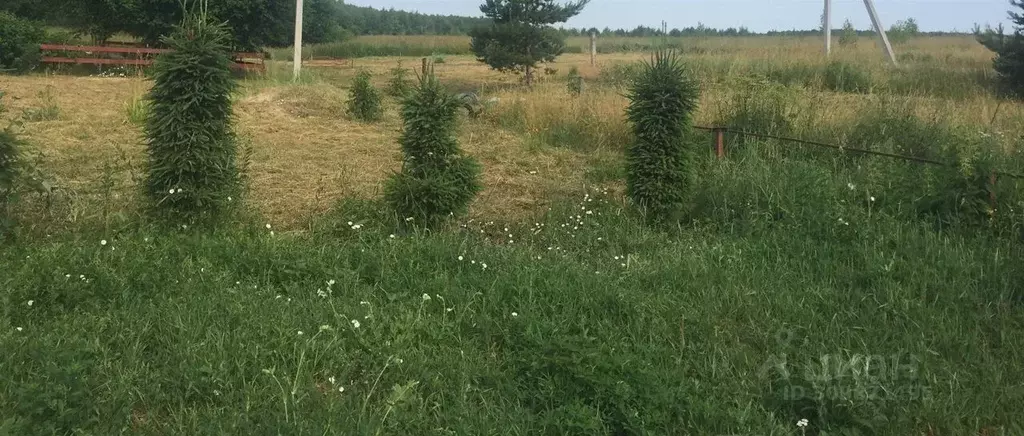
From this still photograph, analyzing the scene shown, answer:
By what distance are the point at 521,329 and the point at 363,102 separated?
31.6 ft

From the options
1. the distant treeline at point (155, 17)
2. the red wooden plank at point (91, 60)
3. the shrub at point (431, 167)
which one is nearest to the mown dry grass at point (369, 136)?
the shrub at point (431, 167)

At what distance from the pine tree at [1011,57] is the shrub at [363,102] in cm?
1207

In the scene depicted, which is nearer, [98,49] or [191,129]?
[191,129]

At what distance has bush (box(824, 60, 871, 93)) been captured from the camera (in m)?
15.5

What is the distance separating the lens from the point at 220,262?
5324 millimetres

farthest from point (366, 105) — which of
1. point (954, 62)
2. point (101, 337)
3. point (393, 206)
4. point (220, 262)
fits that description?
point (954, 62)

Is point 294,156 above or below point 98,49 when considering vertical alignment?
below

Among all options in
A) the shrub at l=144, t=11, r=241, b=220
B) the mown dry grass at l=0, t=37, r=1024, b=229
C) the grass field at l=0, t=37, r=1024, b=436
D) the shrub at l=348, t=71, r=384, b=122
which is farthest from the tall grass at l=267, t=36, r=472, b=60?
the grass field at l=0, t=37, r=1024, b=436

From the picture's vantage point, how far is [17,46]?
20.8 meters

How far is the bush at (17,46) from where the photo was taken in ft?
66.8

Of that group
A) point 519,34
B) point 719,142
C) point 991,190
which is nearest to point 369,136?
point 719,142

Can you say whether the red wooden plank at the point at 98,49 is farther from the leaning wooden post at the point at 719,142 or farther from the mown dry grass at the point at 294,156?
the leaning wooden post at the point at 719,142

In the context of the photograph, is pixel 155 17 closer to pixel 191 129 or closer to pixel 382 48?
pixel 191 129

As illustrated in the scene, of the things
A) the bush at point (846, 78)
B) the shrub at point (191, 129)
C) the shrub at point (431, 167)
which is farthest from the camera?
the bush at point (846, 78)
